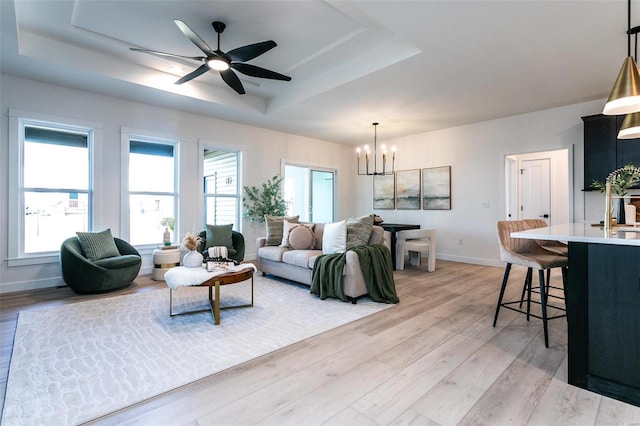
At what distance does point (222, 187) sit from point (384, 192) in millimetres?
3887

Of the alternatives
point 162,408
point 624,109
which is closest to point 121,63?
point 162,408

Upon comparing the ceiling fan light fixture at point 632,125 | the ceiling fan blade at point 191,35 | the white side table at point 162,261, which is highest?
the ceiling fan blade at point 191,35

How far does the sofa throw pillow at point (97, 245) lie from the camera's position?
413 cm

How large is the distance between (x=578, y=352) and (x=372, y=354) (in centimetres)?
130

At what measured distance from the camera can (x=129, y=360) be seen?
2227 millimetres

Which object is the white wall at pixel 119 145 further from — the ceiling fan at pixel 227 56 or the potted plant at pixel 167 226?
the ceiling fan at pixel 227 56

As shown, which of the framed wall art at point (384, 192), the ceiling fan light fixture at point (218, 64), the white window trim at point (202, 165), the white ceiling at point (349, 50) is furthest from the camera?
the framed wall art at point (384, 192)

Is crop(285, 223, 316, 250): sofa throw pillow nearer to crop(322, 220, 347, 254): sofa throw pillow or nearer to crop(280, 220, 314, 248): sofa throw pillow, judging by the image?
crop(280, 220, 314, 248): sofa throw pillow

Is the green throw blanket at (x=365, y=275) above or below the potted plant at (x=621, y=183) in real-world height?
below

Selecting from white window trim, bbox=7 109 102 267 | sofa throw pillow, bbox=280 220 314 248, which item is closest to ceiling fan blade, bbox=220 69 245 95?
sofa throw pillow, bbox=280 220 314 248

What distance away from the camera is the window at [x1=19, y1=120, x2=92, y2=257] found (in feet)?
13.8

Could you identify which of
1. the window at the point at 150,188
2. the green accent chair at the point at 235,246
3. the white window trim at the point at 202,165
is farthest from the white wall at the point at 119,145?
the green accent chair at the point at 235,246

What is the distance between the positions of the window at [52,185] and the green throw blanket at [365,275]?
372 cm

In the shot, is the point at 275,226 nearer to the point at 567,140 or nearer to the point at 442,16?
the point at 442,16
